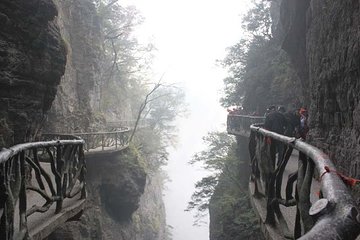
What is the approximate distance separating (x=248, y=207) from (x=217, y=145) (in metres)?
10.2

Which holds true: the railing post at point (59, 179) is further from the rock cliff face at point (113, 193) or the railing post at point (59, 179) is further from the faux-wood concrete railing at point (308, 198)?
the rock cliff face at point (113, 193)

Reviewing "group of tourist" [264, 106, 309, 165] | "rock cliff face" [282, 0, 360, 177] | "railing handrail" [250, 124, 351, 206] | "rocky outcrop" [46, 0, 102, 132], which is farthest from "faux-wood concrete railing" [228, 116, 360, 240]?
"rocky outcrop" [46, 0, 102, 132]

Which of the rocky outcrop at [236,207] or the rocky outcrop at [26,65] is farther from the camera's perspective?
the rocky outcrop at [236,207]

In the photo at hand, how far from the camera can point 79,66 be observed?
23.5 metres

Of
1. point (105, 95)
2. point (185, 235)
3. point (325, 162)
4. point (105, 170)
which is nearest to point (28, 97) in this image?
point (325, 162)

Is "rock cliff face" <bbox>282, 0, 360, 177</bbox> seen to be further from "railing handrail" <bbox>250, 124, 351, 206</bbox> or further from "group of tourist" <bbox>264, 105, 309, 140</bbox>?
"railing handrail" <bbox>250, 124, 351, 206</bbox>

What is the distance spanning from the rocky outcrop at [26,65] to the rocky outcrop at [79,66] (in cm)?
966

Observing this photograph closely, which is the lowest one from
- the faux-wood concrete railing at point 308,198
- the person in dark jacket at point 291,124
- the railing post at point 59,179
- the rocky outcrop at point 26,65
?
the railing post at point 59,179

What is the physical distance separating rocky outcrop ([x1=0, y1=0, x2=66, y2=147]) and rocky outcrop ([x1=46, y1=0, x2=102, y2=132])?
31.7 feet

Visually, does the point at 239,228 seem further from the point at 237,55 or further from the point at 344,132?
the point at 237,55

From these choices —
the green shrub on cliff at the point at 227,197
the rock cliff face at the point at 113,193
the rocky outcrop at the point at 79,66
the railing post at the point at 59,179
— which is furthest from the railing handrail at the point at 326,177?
the rocky outcrop at the point at 79,66

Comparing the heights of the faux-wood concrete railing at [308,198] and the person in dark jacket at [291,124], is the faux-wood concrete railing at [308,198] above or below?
below

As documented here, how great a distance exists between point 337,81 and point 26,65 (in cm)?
762

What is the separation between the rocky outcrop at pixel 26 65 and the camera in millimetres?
8414
